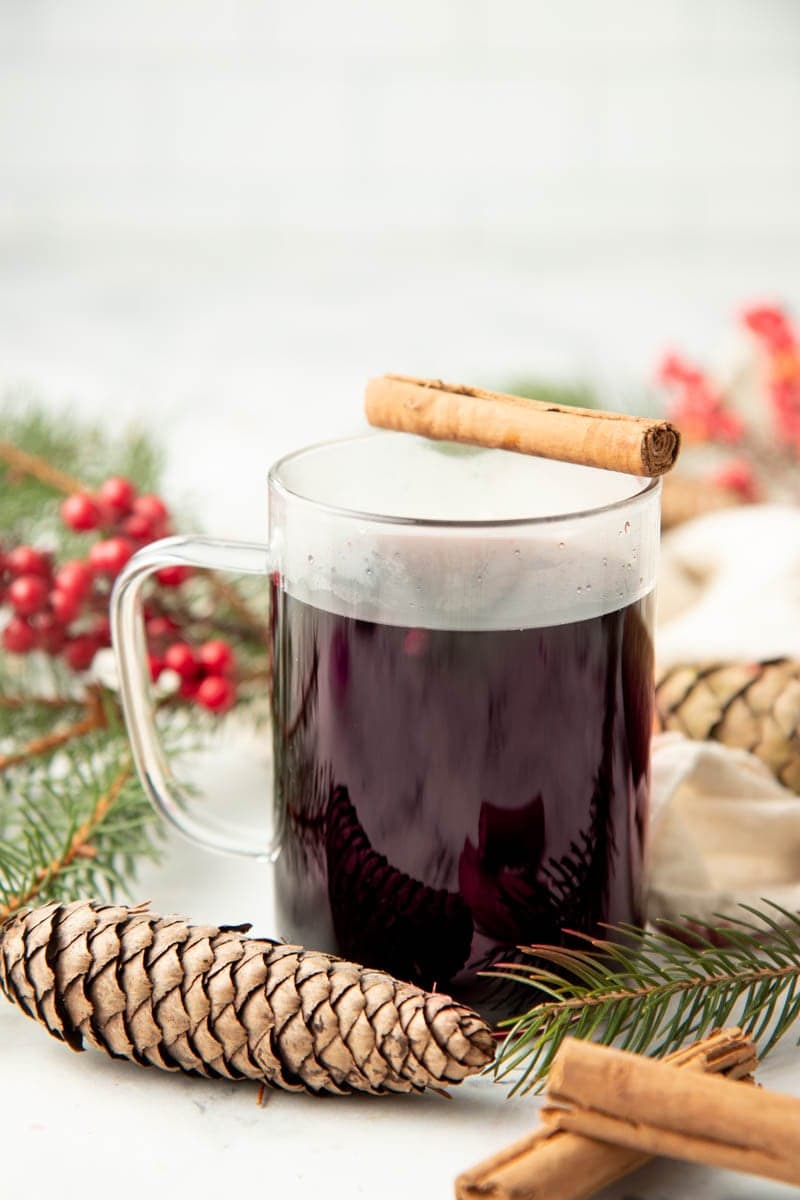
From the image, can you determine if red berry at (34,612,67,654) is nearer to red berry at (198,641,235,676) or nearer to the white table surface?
red berry at (198,641,235,676)

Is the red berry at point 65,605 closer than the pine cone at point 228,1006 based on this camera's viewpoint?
No

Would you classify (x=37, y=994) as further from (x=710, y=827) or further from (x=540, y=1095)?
(x=710, y=827)

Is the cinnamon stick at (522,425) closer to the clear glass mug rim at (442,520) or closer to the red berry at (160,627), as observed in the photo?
the clear glass mug rim at (442,520)

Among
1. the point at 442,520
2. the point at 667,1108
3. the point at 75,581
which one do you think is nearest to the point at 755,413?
the point at 75,581

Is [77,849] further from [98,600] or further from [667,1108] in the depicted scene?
[667,1108]

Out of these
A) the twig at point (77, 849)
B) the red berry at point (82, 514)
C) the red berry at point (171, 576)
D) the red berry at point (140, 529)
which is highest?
the red berry at point (82, 514)

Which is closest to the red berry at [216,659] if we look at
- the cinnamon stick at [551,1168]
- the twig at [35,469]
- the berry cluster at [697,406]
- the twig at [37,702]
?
the twig at [37,702]
